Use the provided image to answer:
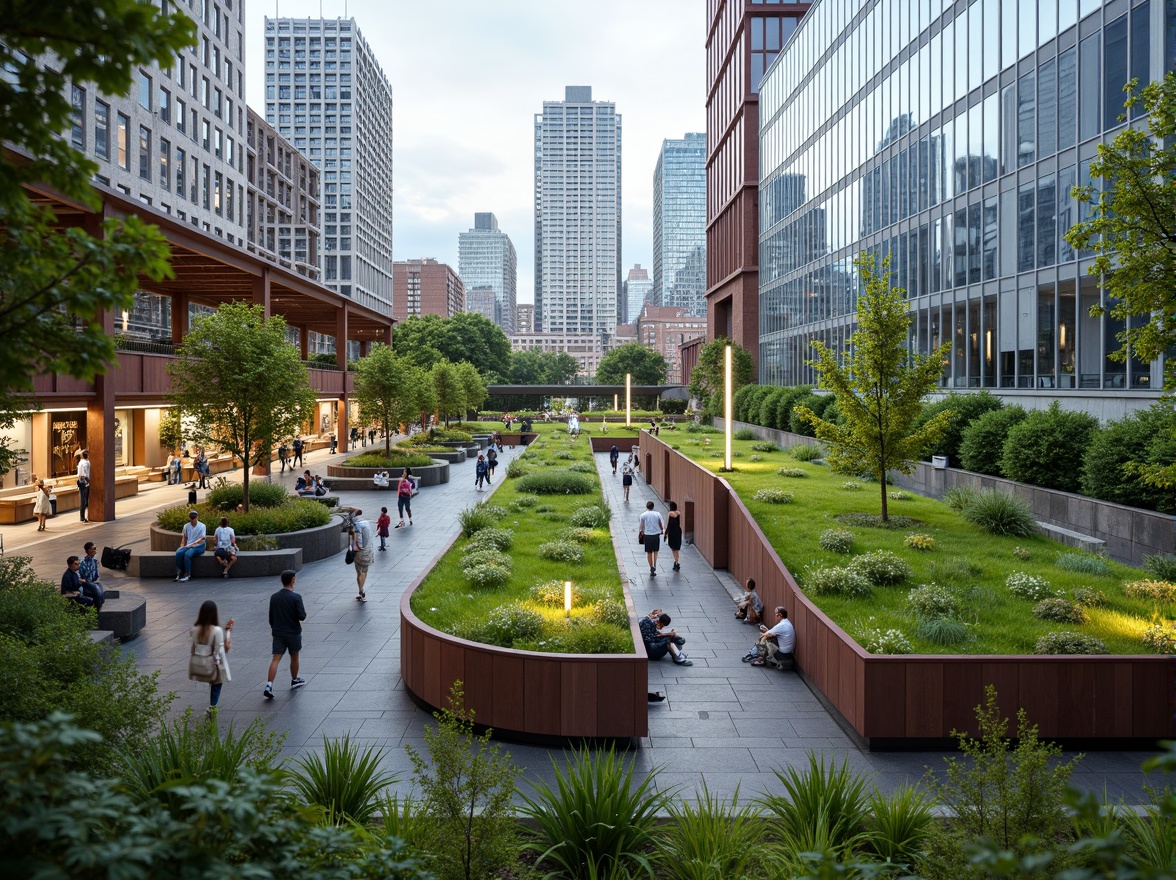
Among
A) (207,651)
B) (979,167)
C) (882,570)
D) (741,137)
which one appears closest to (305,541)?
(207,651)

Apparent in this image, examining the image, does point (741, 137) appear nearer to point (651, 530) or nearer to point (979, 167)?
point (979, 167)

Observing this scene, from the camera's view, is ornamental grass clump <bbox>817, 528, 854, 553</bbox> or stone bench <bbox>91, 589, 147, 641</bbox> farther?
ornamental grass clump <bbox>817, 528, 854, 553</bbox>

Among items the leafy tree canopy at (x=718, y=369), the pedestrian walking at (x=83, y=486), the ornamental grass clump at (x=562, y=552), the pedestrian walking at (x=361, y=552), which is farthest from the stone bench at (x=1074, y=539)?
the leafy tree canopy at (x=718, y=369)

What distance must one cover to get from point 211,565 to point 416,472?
18844 millimetres

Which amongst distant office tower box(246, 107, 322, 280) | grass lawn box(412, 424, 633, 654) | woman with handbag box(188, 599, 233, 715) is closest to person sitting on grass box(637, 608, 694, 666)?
grass lawn box(412, 424, 633, 654)

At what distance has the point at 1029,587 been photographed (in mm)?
12336

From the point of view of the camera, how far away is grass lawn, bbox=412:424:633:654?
34.8 feet

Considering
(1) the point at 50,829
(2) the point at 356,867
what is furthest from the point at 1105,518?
(1) the point at 50,829

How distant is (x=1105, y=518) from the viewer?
51.8 feet

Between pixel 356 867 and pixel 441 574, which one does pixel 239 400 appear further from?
pixel 356 867

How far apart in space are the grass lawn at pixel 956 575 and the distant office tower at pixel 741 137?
152 ft

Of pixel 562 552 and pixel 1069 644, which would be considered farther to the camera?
pixel 562 552

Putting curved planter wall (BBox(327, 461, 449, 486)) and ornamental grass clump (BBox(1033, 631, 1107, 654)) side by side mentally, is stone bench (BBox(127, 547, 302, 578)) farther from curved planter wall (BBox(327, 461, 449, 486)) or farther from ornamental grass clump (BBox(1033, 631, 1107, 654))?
curved planter wall (BBox(327, 461, 449, 486))

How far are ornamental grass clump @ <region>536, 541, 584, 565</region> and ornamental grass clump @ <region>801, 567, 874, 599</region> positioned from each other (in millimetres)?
5265
